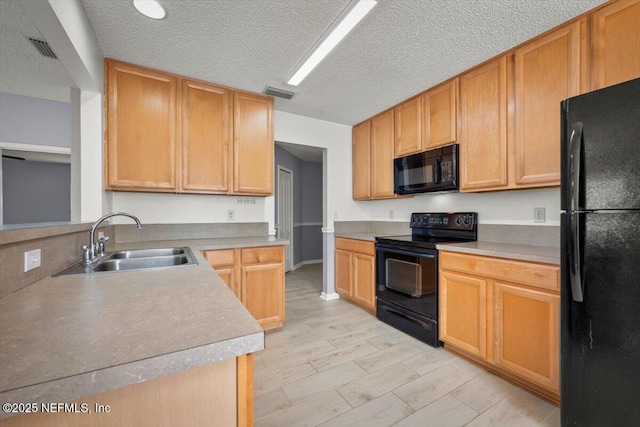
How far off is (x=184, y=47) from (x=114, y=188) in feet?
4.23

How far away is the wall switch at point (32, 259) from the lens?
3.39ft

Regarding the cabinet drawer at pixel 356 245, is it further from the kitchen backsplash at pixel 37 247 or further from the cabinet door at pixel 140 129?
the kitchen backsplash at pixel 37 247

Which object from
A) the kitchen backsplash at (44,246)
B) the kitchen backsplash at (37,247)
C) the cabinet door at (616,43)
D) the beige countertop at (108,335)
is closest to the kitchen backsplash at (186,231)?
the kitchen backsplash at (44,246)

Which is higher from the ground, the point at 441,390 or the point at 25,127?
the point at 25,127

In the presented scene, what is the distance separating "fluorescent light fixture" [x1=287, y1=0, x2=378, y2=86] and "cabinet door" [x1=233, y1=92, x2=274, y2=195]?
0.52 metres

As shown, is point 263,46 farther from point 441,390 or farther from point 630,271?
point 441,390

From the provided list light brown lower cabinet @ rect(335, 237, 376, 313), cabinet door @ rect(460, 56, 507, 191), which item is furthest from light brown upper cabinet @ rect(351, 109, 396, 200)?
cabinet door @ rect(460, 56, 507, 191)

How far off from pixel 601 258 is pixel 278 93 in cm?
276

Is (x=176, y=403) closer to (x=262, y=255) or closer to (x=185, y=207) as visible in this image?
(x=262, y=255)

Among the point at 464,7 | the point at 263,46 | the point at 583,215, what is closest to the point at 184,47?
the point at 263,46

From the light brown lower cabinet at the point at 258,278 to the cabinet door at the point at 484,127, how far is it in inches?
75.1

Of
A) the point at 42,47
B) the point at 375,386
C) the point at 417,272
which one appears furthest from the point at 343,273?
the point at 42,47

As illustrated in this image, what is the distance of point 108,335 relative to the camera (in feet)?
2.06

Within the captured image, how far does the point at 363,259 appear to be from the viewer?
10.5 ft
